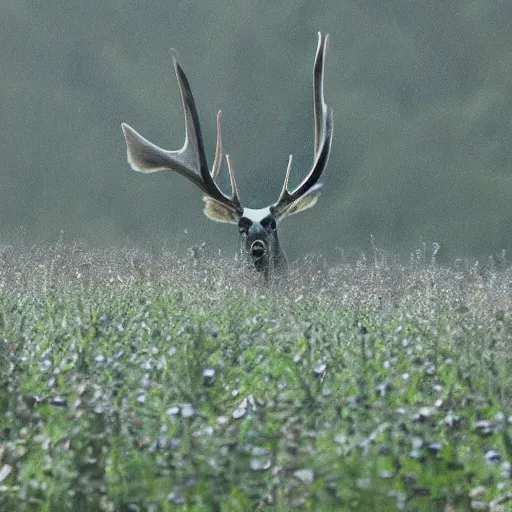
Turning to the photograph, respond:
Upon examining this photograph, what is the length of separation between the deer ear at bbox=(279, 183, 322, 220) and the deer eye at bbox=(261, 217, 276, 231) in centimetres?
19

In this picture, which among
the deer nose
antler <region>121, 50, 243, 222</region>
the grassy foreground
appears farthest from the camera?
antler <region>121, 50, 243, 222</region>

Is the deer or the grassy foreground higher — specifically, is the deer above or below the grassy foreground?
above

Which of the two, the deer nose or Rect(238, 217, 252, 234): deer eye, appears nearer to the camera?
the deer nose

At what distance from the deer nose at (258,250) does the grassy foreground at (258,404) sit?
1956 millimetres

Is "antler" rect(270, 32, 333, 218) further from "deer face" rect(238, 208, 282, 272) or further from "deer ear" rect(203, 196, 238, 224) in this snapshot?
"deer ear" rect(203, 196, 238, 224)

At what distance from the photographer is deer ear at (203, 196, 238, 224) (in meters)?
11.1

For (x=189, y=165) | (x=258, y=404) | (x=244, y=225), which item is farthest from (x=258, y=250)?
(x=258, y=404)

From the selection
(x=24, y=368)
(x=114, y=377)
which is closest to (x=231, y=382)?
(x=114, y=377)

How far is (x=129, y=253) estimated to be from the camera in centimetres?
1287

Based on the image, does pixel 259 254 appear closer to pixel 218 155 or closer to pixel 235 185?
pixel 235 185

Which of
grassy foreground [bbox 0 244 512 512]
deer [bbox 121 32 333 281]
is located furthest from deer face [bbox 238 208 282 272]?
grassy foreground [bbox 0 244 512 512]

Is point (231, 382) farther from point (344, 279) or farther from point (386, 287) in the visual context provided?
point (344, 279)

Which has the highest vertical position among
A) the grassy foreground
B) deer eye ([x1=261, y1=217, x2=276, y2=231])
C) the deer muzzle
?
deer eye ([x1=261, y1=217, x2=276, y2=231])

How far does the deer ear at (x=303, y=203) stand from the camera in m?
11.0
